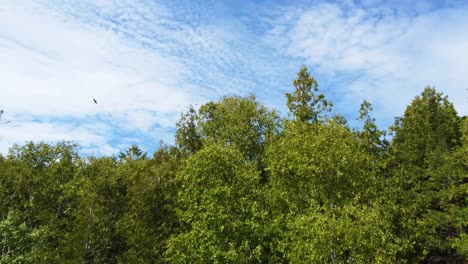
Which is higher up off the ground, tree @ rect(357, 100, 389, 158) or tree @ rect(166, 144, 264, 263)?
tree @ rect(357, 100, 389, 158)

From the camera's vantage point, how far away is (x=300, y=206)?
3653 centimetres

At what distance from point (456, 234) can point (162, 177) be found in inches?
1403

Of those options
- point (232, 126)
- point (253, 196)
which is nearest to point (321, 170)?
point (253, 196)

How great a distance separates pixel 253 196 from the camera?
38.5 meters

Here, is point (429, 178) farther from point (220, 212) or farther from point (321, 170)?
point (220, 212)

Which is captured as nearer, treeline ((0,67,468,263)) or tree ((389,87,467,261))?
treeline ((0,67,468,263))

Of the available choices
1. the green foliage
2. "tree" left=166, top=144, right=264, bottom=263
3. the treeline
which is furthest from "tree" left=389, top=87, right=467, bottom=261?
"tree" left=166, top=144, right=264, bottom=263

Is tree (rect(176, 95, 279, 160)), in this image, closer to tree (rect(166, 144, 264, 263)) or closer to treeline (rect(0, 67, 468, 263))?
treeline (rect(0, 67, 468, 263))

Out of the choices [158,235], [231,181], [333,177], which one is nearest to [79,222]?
[158,235]

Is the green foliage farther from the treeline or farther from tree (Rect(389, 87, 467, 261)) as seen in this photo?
tree (Rect(389, 87, 467, 261))

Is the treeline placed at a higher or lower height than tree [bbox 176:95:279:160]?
lower

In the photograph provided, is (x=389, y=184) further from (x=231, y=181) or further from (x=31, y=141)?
(x=31, y=141)

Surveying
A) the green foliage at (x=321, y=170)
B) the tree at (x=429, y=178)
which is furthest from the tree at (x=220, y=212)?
the tree at (x=429, y=178)

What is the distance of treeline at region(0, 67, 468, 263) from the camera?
33094mm
